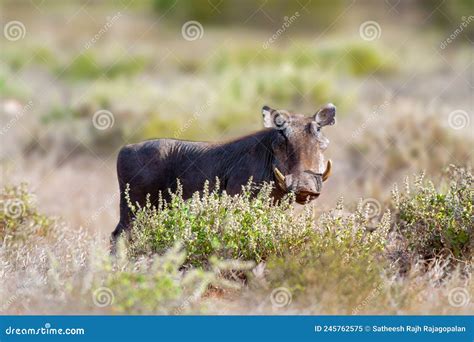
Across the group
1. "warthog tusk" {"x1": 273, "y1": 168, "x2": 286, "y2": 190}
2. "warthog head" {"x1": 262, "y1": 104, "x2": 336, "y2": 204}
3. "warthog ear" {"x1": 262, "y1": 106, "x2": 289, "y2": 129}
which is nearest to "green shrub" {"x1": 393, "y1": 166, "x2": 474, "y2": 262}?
"warthog head" {"x1": 262, "y1": 104, "x2": 336, "y2": 204}

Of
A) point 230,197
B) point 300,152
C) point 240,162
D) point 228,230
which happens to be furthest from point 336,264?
point 240,162

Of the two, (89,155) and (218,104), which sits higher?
(218,104)

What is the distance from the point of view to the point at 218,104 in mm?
23703

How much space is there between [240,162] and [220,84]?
1599 cm

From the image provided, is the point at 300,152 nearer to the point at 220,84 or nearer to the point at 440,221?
the point at 440,221

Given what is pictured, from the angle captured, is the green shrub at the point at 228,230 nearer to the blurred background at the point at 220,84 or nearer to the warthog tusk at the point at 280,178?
the warthog tusk at the point at 280,178

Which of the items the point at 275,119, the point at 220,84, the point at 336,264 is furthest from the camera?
the point at 220,84

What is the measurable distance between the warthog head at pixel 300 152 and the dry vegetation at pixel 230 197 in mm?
299

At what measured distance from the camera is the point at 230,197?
9.83 metres

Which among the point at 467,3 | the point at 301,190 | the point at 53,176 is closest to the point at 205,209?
the point at 301,190

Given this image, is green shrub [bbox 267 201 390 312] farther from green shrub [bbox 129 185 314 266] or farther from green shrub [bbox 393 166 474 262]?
green shrub [bbox 393 166 474 262]

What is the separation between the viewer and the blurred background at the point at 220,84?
19.3m
